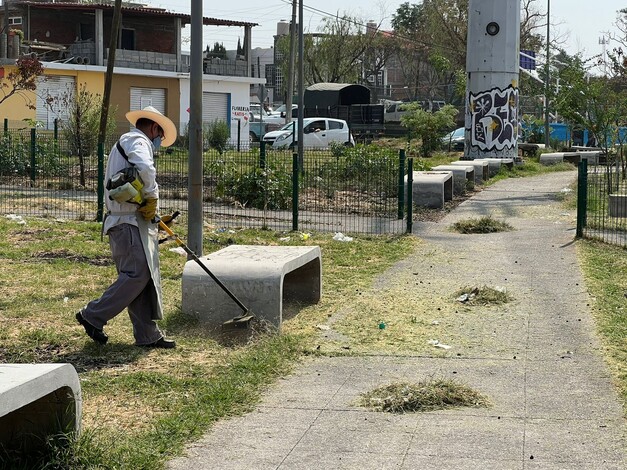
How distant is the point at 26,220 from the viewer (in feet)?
52.7

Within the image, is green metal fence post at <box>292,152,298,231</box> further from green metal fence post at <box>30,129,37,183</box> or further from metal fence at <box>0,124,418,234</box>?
green metal fence post at <box>30,129,37,183</box>

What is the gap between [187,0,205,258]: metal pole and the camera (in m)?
11.4

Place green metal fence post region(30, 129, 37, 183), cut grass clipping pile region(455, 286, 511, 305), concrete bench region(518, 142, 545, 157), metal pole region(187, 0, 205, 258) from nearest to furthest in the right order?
cut grass clipping pile region(455, 286, 511, 305) → metal pole region(187, 0, 205, 258) → green metal fence post region(30, 129, 37, 183) → concrete bench region(518, 142, 545, 157)

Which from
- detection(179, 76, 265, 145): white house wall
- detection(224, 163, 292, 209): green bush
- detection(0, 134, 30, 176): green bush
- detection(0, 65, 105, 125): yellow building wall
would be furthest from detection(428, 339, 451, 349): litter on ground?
detection(179, 76, 265, 145): white house wall

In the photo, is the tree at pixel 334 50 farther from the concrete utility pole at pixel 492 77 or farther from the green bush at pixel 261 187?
the green bush at pixel 261 187

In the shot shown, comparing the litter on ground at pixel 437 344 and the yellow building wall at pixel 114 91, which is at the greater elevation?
the yellow building wall at pixel 114 91

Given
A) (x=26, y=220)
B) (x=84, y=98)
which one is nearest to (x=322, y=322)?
(x=26, y=220)

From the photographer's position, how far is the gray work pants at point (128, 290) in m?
8.07

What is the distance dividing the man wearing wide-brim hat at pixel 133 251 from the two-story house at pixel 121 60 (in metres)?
32.8

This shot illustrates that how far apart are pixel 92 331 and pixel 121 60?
1485 inches

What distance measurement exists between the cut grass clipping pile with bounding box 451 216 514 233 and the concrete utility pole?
16.1 meters

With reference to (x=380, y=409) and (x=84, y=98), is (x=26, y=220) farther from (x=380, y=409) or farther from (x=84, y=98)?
(x=380, y=409)

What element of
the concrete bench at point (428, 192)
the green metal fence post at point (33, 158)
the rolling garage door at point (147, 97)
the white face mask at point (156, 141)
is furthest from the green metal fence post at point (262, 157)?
the rolling garage door at point (147, 97)

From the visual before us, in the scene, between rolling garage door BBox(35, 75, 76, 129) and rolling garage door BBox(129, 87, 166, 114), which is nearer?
rolling garage door BBox(35, 75, 76, 129)
